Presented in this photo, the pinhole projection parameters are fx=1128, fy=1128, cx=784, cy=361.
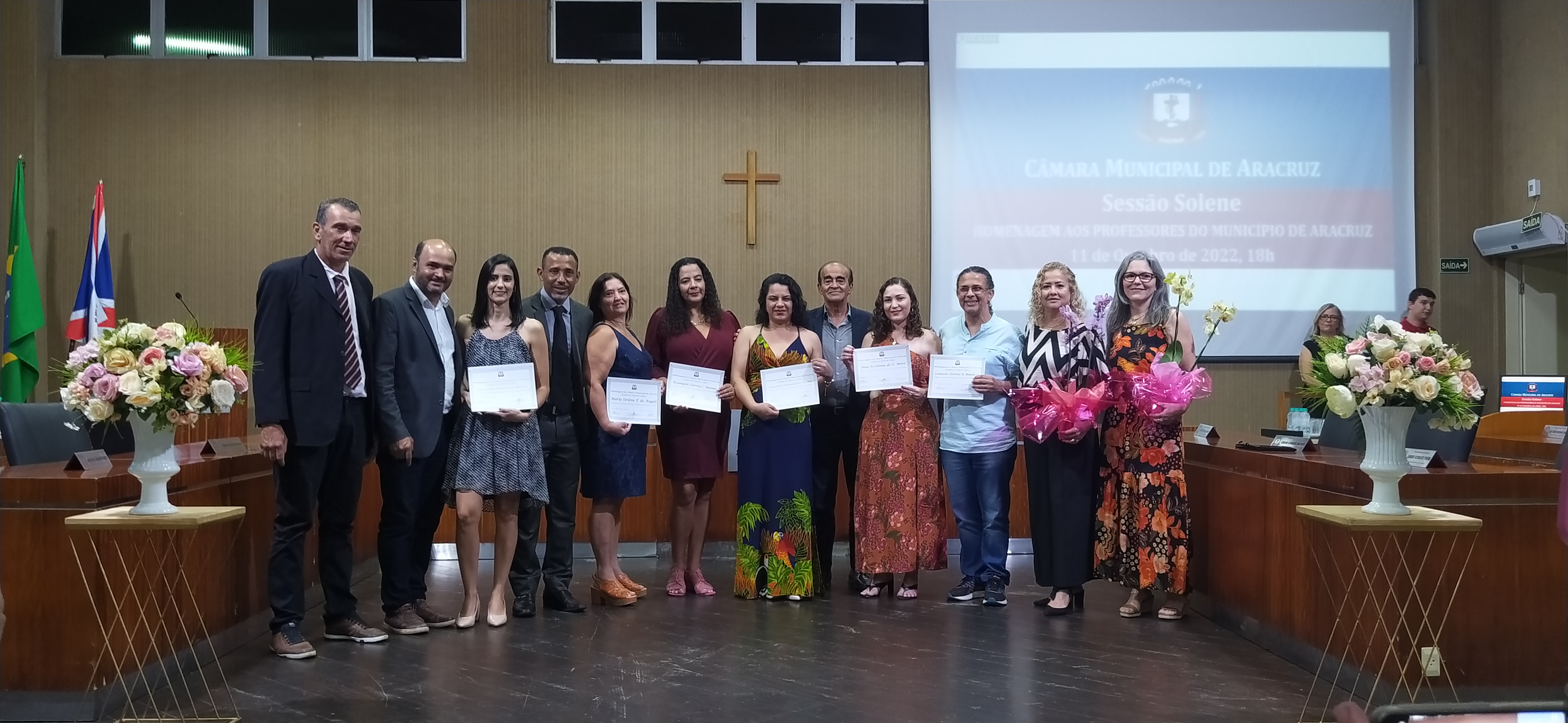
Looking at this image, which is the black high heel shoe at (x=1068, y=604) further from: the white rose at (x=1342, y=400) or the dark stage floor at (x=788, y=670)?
the white rose at (x=1342, y=400)

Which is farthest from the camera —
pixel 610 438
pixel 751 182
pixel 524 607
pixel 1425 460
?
pixel 751 182

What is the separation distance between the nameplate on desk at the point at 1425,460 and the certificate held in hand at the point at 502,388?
2.98 meters

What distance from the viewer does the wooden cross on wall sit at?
7.76m

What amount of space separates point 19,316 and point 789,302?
5228mm

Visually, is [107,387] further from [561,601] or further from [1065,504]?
[1065,504]

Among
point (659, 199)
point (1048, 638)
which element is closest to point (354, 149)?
point (659, 199)

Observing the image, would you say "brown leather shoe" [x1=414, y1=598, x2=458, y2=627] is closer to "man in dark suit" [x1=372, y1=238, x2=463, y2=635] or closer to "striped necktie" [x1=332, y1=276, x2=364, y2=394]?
"man in dark suit" [x1=372, y1=238, x2=463, y2=635]

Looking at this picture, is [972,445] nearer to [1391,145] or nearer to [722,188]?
[722,188]

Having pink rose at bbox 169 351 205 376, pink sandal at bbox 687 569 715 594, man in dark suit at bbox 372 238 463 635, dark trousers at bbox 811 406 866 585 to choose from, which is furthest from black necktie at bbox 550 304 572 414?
pink rose at bbox 169 351 205 376

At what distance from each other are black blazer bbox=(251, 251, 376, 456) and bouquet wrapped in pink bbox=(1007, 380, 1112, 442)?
2.60m

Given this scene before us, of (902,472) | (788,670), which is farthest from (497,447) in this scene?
Answer: (902,472)

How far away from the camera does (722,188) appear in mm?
7848

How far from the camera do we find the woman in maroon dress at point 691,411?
4938 millimetres

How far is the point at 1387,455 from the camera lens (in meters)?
3.11
